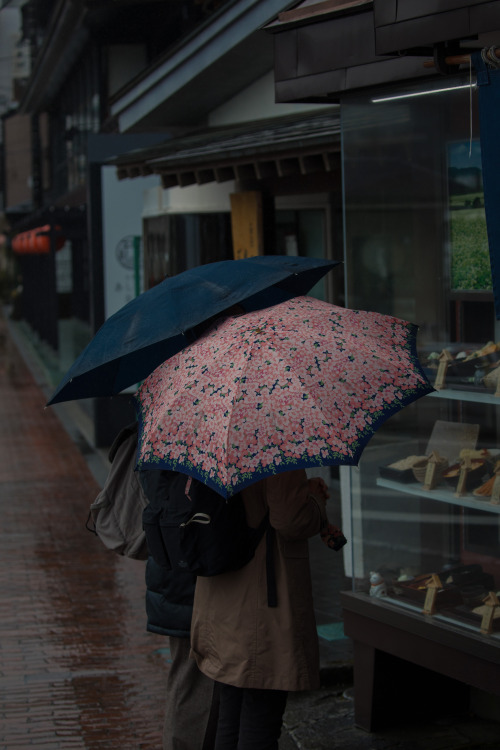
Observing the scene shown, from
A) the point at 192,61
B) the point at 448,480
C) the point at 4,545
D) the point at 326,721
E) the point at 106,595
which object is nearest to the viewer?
the point at 448,480

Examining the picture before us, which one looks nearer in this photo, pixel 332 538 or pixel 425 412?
pixel 332 538

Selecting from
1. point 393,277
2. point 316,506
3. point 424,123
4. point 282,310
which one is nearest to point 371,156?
point 424,123

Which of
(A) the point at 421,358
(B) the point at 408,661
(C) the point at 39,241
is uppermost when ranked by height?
(C) the point at 39,241

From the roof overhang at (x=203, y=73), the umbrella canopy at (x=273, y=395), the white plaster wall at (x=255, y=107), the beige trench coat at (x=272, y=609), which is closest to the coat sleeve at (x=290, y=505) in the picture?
the beige trench coat at (x=272, y=609)

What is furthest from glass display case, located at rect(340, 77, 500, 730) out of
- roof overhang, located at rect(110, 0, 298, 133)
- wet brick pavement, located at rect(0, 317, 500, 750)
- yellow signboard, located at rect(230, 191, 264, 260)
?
yellow signboard, located at rect(230, 191, 264, 260)

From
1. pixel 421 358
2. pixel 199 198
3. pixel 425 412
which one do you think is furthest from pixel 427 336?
pixel 199 198

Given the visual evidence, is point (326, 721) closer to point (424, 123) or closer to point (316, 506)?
point (316, 506)

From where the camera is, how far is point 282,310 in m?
3.35

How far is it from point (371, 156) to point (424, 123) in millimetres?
306

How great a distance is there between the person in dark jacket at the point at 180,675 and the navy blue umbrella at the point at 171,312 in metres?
0.78

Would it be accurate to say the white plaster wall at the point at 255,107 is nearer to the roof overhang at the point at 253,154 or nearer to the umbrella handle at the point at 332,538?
the roof overhang at the point at 253,154

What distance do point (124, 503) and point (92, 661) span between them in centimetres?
Answer: 223

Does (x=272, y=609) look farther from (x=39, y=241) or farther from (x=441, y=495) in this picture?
(x=39, y=241)

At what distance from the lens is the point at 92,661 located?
19.3 ft
